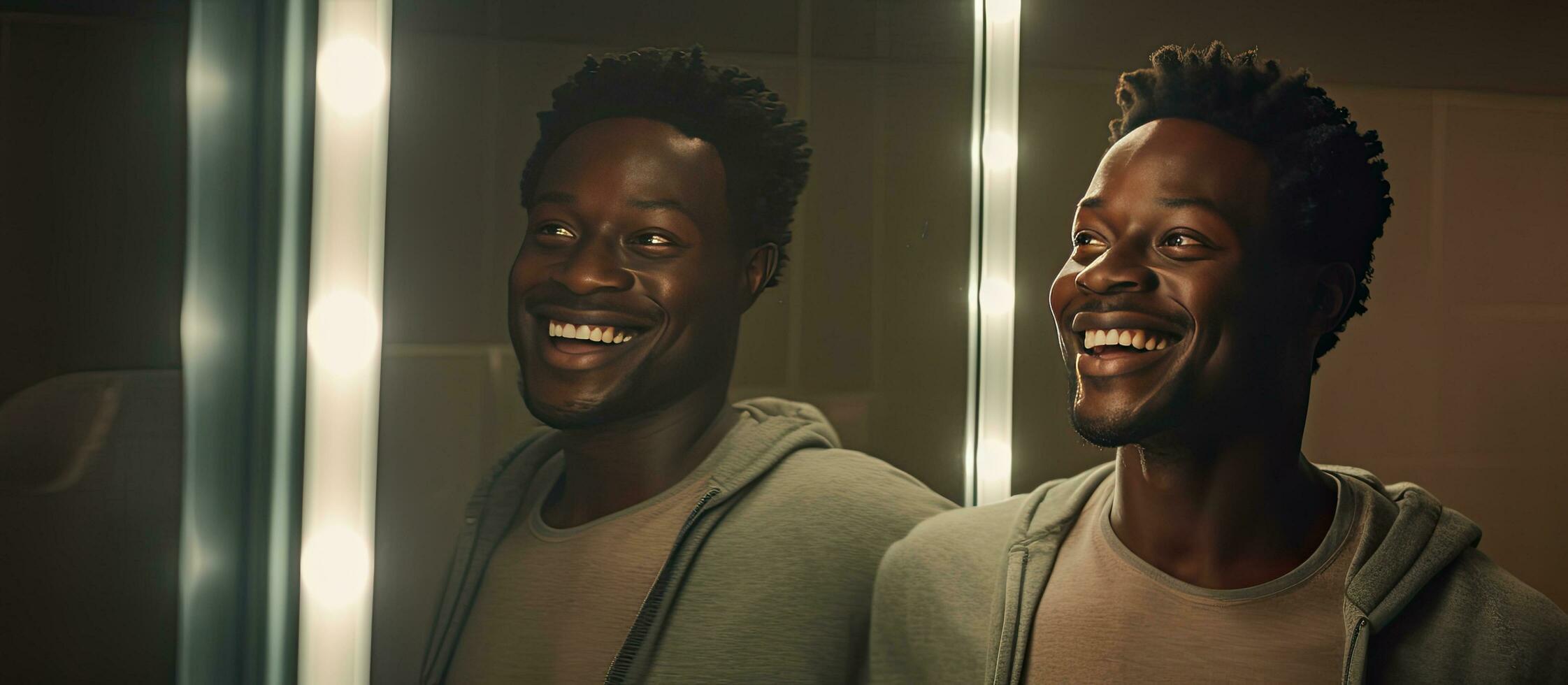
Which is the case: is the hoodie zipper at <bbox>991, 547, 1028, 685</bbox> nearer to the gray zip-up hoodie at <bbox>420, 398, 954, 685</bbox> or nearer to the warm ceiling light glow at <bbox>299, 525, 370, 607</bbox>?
the gray zip-up hoodie at <bbox>420, 398, 954, 685</bbox>

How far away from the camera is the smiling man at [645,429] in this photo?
111 cm

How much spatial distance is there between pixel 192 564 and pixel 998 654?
0.82m

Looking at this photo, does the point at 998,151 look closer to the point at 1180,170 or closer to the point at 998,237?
the point at 998,237

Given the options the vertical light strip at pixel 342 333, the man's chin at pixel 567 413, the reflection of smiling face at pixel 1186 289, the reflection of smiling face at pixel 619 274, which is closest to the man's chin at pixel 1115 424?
the reflection of smiling face at pixel 1186 289

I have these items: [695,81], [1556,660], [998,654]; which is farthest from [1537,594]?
[695,81]

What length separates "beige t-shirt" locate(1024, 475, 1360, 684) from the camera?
107cm

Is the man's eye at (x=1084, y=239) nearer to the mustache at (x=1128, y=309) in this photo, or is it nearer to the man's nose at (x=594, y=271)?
the mustache at (x=1128, y=309)

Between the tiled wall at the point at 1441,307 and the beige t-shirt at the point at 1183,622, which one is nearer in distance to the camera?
the beige t-shirt at the point at 1183,622

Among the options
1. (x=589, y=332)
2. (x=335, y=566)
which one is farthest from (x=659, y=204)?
(x=335, y=566)

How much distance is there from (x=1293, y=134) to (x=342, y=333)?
102 centimetres

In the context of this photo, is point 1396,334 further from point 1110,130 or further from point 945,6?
point 945,6

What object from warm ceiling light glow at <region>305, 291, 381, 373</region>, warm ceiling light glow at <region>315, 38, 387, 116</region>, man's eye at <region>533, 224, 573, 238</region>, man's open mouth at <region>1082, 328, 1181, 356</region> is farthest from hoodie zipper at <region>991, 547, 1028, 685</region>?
warm ceiling light glow at <region>315, 38, 387, 116</region>

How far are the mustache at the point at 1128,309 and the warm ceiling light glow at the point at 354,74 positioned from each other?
78cm

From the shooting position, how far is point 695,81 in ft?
3.76
